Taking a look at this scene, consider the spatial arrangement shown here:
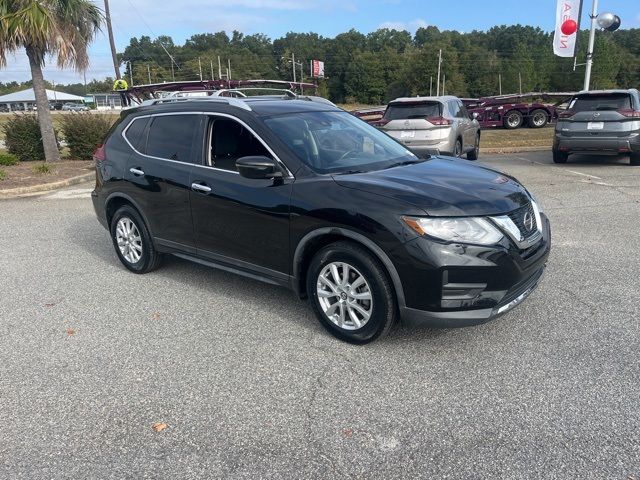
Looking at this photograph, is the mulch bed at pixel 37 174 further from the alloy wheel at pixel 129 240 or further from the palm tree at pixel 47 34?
the alloy wheel at pixel 129 240

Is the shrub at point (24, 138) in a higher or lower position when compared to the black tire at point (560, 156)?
higher

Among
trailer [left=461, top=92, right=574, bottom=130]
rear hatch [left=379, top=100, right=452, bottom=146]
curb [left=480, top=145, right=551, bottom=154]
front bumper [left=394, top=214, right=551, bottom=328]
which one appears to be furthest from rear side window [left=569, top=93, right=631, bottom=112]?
trailer [left=461, top=92, right=574, bottom=130]

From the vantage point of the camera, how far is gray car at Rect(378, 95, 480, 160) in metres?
10.9

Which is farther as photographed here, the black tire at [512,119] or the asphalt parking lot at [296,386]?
the black tire at [512,119]

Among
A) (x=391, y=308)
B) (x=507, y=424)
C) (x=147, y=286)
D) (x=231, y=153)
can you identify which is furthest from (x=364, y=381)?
(x=147, y=286)

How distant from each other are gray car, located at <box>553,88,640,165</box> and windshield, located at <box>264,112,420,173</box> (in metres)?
8.19

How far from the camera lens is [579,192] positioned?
9.34 m

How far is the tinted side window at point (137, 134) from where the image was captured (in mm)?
5395

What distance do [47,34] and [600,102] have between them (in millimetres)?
13212

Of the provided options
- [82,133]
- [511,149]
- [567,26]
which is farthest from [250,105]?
[567,26]

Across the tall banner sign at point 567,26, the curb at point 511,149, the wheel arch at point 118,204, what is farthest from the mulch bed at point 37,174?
the tall banner sign at point 567,26

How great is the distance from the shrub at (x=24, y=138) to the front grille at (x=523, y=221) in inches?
603

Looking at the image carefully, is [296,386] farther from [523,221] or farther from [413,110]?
[413,110]

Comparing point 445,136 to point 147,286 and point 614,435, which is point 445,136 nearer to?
point 147,286
